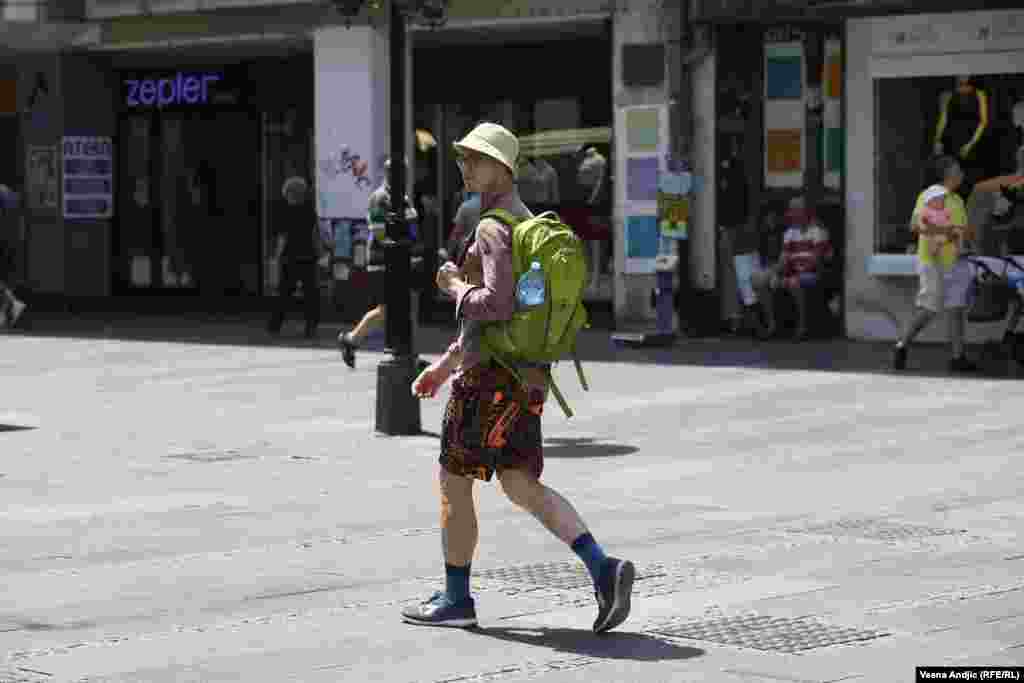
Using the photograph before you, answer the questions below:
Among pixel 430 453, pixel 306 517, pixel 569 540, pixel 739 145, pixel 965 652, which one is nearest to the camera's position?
pixel 965 652

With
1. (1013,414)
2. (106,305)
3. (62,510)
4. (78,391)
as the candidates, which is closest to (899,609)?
(62,510)

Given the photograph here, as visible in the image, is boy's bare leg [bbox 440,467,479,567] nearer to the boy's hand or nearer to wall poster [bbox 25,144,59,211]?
the boy's hand

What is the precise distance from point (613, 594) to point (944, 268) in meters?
11.7

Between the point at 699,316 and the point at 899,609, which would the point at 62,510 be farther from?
the point at 699,316

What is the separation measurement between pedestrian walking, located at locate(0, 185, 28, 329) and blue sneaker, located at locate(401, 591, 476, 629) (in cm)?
1883

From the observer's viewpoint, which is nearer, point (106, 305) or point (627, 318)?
point (627, 318)

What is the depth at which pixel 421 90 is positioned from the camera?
2844 cm

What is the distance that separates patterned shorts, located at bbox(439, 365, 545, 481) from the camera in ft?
26.7

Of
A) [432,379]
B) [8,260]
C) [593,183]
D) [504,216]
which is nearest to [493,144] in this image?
[504,216]

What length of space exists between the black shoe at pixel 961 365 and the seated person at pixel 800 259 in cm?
Answer: 398

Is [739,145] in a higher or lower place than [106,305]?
higher

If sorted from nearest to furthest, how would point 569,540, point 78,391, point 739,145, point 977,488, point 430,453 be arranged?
point 569,540 → point 977,488 → point 430,453 → point 78,391 → point 739,145

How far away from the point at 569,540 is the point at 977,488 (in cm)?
440

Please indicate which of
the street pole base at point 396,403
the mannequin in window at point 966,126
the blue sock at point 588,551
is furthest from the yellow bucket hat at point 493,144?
the mannequin in window at point 966,126
